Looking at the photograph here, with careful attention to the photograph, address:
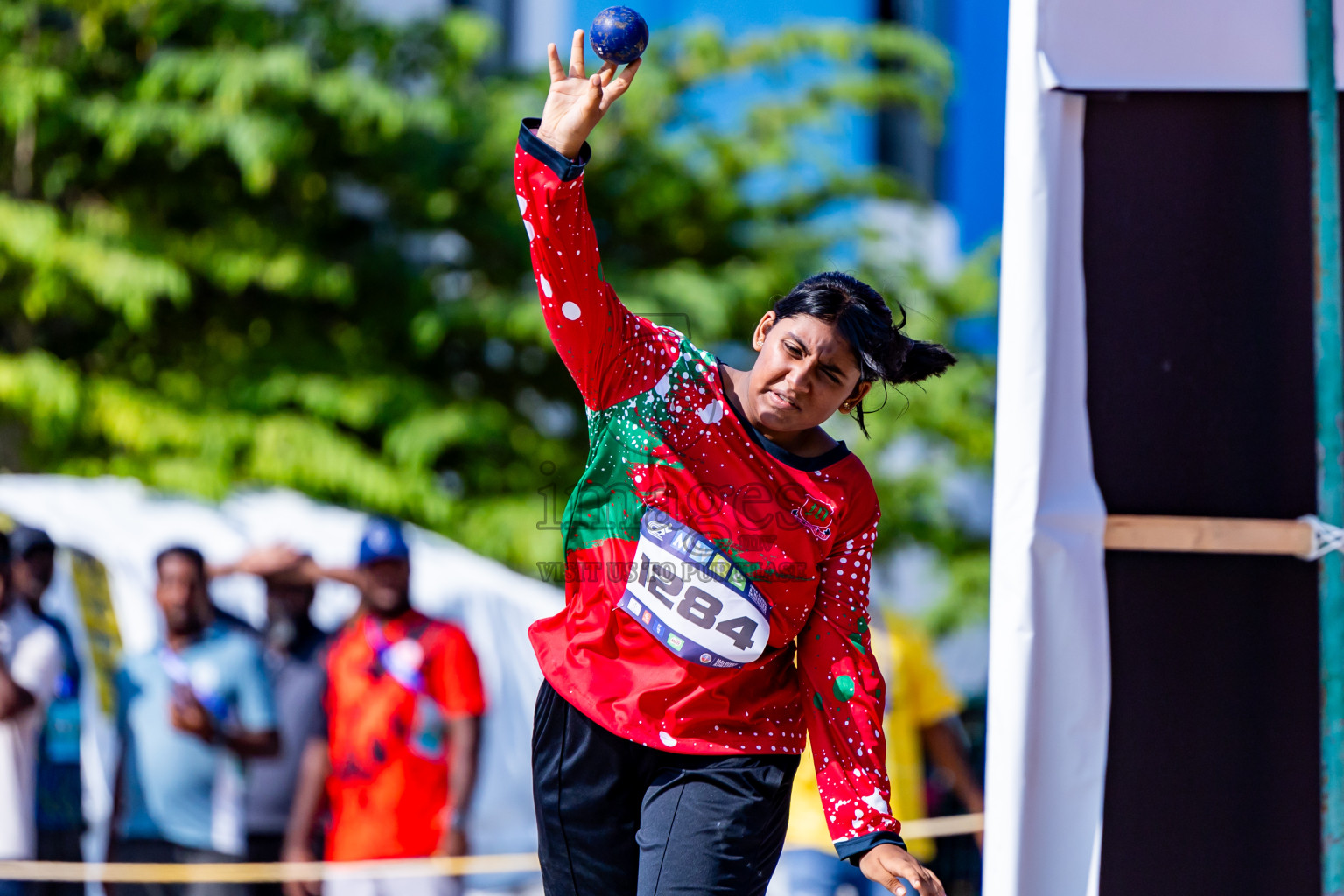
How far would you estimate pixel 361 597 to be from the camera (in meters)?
5.58

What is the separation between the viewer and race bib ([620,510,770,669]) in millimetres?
2209

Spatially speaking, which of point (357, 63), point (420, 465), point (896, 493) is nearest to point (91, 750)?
point (420, 465)

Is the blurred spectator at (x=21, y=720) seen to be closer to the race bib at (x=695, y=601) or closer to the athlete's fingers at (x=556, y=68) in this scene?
the race bib at (x=695, y=601)

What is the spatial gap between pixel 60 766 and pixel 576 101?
179 inches

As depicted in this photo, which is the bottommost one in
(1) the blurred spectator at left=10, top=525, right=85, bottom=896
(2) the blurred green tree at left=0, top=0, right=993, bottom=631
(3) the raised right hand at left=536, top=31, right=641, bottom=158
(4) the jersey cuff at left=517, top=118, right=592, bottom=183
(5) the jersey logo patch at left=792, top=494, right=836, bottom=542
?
(1) the blurred spectator at left=10, top=525, right=85, bottom=896

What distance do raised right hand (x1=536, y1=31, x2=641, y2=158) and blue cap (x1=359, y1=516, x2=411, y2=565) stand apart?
340cm

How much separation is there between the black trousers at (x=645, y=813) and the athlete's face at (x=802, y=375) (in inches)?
22.7

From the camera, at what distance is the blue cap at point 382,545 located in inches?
207

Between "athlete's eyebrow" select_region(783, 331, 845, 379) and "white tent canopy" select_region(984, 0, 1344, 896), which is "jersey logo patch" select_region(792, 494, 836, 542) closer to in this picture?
Result: "athlete's eyebrow" select_region(783, 331, 845, 379)

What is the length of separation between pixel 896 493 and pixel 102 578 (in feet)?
16.7

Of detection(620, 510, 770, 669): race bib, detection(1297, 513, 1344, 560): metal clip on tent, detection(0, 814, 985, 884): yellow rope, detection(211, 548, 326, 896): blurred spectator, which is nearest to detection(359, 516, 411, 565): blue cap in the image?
detection(211, 548, 326, 896): blurred spectator

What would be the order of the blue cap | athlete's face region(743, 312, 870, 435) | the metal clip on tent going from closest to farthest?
athlete's face region(743, 312, 870, 435) < the metal clip on tent < the blue cap

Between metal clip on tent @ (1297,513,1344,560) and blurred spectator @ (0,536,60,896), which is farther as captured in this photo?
blurred spectator @ (0,536,60,896)

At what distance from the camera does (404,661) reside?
5.16m
